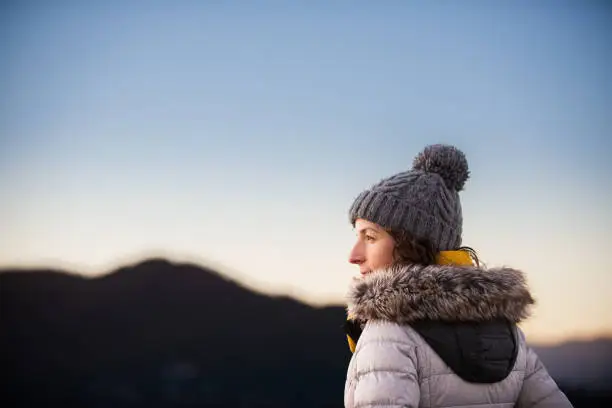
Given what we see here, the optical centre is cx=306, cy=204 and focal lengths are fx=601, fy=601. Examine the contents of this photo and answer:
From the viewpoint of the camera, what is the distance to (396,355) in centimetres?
114

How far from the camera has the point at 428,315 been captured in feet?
3.89

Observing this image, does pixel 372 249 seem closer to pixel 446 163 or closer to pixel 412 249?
pixel 412 249

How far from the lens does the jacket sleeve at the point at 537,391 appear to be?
136cm

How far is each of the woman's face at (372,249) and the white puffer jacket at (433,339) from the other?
0.09m

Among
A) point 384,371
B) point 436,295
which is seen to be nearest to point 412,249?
point 436,295

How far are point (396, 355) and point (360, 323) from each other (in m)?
0.17

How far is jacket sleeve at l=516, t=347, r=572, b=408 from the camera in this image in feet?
4.48

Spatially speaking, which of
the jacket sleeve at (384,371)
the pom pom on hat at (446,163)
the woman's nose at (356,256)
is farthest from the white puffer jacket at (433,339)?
the pom pom on hat at (446,163)

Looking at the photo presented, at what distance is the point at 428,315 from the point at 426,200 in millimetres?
330

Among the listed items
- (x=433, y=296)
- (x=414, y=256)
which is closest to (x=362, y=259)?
(x=414, y=256)

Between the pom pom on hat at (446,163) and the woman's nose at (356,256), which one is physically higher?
the pom pom on hat at (446,163)

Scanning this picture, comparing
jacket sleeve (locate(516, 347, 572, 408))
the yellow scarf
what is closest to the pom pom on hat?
the yellow scarf

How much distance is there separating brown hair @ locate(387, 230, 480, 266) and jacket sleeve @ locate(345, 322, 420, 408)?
8.4 inches

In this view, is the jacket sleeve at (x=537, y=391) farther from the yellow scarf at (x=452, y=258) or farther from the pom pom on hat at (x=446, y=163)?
the pom pom on hat at (x=446, y=163)
